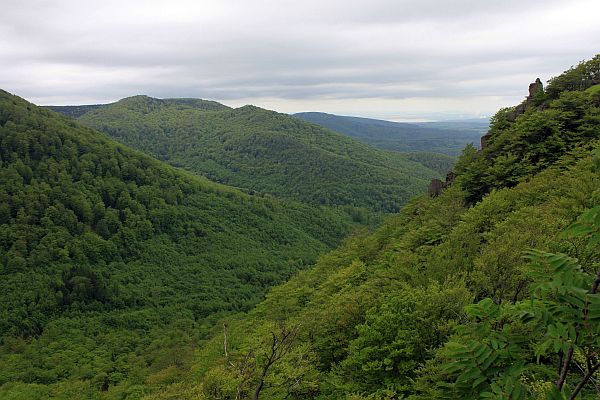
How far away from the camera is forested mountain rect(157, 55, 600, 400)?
483cm

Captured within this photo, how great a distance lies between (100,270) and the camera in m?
155

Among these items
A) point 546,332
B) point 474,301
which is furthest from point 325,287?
point 546,332

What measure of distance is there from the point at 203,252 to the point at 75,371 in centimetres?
9142

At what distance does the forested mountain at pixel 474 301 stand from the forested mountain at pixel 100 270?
45.4 metres

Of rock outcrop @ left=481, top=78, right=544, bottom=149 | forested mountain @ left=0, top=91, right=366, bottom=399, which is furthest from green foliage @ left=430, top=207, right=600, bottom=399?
forested mountain @ left=0, top=91, right=366, bottom=399

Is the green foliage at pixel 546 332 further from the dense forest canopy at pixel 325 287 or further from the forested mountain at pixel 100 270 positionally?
the forested mountain at pixel 100 270

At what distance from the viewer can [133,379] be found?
237ft

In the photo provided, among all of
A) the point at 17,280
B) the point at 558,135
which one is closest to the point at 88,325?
the point at 17,280

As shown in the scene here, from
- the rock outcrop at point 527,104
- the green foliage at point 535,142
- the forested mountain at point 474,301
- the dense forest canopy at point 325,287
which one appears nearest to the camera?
the forested mountain at point 474,301

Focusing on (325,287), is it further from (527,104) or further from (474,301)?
(527,104)

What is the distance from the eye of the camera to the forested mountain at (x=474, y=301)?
4832 mm

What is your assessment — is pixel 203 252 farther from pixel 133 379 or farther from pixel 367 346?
pixel 367 346

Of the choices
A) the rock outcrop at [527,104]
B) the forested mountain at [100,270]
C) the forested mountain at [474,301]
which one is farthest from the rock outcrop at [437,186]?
the forested mountain at [100,270]

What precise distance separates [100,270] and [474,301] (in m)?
160
